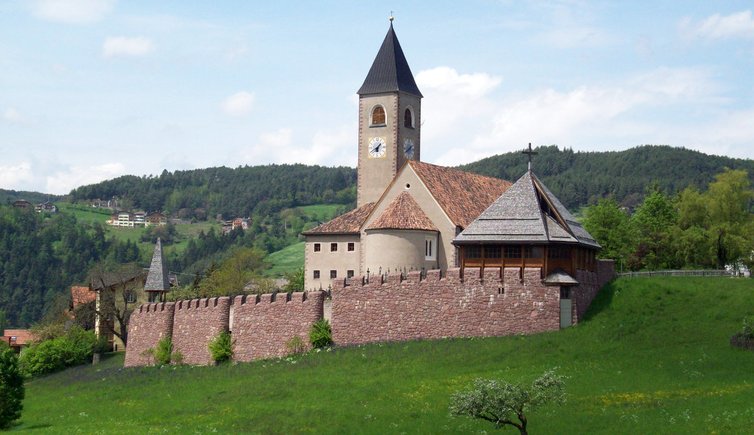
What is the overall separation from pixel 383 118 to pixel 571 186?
112m

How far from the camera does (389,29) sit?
73312mm

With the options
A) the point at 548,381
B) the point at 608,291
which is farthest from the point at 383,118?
the point at 548,381

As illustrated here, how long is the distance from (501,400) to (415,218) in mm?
29110

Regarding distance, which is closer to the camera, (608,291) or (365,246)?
(608,291)

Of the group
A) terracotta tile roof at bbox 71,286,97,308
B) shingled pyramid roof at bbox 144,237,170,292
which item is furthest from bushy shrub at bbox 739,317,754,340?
terracotta tile roof at bbox 71,286,97,308

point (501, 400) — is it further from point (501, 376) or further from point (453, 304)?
point (453, 304)

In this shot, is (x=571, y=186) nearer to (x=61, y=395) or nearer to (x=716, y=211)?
(x=716, y=211)

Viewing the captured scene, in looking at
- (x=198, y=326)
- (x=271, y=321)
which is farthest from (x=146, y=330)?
(x=271, y=321)

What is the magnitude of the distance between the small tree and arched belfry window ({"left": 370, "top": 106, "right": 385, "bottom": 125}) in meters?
39.9

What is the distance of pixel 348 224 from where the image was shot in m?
68.2

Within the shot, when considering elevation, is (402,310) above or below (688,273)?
below

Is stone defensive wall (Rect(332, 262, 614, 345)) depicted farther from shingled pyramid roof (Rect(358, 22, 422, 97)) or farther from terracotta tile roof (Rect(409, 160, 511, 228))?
shingled pyramid roof (Rect(358, 22, 422, 97))

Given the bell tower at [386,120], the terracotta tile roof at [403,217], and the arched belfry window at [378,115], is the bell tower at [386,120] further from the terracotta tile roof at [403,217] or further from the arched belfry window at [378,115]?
the terracotta tile roof at [403,217]

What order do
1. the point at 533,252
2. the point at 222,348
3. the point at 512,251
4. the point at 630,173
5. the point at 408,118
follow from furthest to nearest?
the point at 630,173
the point at 408,118
the point at 222,348
the point at 512,251
the point at 533,252
